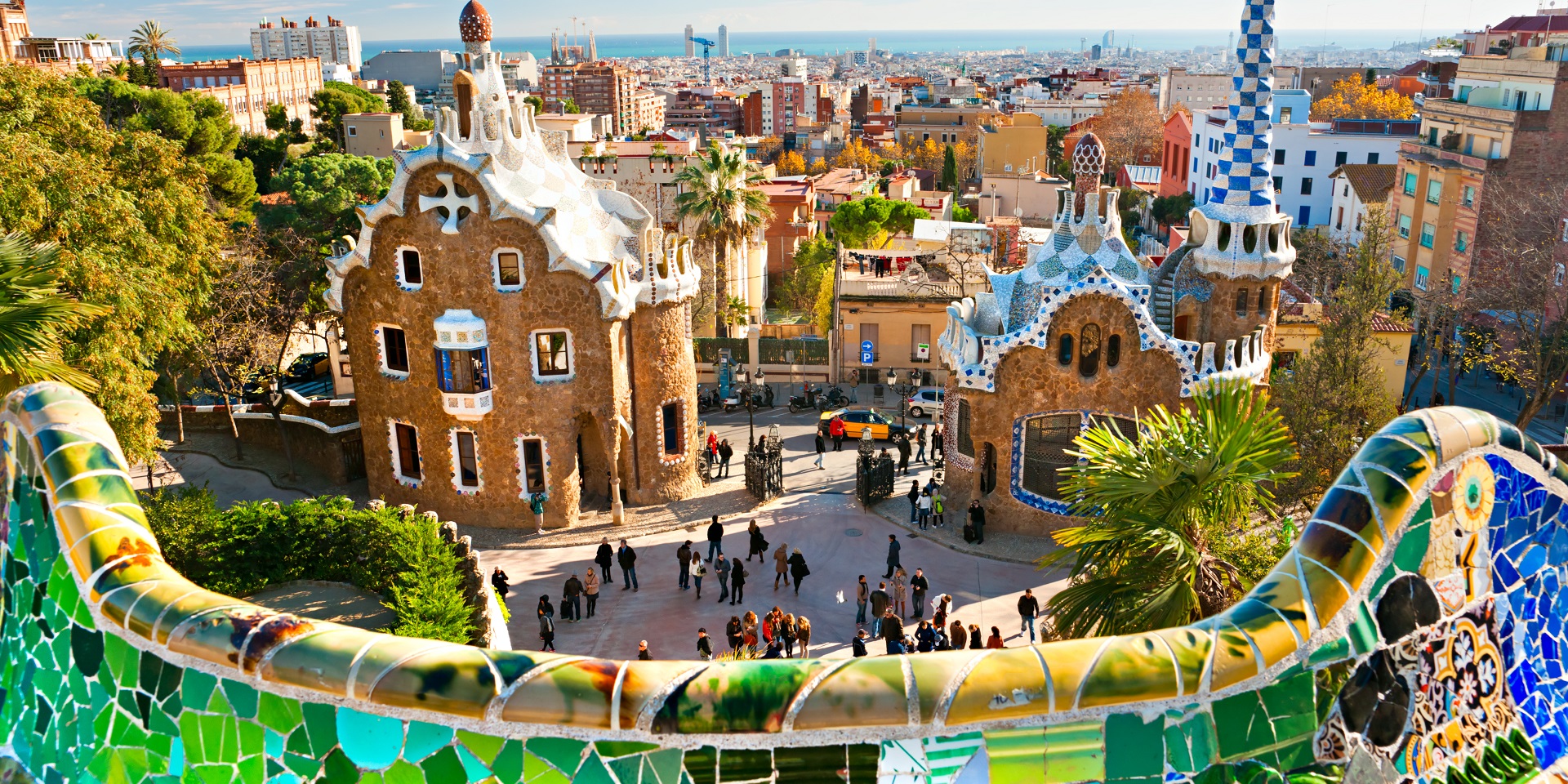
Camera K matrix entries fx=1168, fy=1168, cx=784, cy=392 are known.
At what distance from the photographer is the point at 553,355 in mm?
26125

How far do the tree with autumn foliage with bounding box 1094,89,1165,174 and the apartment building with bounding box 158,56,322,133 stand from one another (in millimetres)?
69516

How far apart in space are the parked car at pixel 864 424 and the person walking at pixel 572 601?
41.6ft

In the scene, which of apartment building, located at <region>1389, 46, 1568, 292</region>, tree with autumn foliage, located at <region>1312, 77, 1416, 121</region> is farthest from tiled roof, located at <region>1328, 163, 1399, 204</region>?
tree with autumn foliage, located at <region>1312, 77, 1416, 121</region>

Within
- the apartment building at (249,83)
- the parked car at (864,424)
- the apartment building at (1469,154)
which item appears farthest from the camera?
the apartment building at (249,83)

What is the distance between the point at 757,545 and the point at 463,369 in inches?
298

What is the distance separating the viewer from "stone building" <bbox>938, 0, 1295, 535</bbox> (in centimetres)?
2420

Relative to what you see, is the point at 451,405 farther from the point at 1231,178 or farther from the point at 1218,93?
the point at 1218,93

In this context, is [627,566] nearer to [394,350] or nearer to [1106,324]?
[394,350]

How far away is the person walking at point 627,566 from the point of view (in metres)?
22.4

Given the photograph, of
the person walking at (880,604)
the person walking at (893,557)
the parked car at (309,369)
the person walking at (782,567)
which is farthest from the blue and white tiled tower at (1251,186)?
the parked car at (309,369)

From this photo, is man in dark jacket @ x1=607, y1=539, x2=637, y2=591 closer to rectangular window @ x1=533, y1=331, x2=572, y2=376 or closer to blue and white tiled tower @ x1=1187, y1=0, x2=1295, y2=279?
rectangular window @ x1=533, y1=331, x2=572, y2=376

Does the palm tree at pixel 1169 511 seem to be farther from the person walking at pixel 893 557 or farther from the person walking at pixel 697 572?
the person walking at pixel 697 572

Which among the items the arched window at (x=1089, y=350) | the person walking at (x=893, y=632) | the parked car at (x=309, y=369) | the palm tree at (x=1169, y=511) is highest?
the palm tree at (x=1169, y=511)

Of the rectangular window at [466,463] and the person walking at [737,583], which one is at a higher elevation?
the rectangular window at [466,463]
